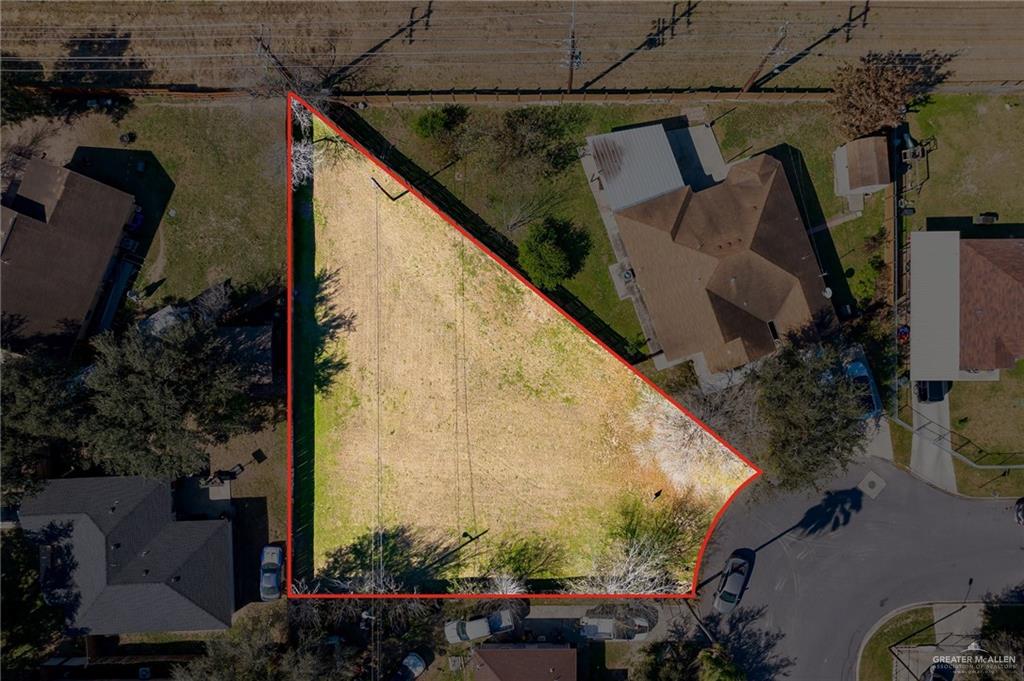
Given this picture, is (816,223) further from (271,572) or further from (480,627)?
(271,572)

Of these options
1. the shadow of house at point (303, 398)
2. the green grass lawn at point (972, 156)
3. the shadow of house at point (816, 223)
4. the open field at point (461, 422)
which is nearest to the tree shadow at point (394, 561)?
the open field at point (461, 422)

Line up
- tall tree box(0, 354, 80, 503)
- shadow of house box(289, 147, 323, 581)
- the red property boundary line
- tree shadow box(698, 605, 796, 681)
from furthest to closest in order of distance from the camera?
1. tree shadow box(698, 605, 796, 681)
2. shadow of house box(289, 147, 323, 581)
3. the red property boundary line
4. tall tree box(0, 354, 80, 503)

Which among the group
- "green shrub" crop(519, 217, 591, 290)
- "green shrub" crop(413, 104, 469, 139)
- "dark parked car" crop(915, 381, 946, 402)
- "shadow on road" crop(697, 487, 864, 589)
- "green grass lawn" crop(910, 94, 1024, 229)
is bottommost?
"shadow on road" crop(697, 487, 864, 589)

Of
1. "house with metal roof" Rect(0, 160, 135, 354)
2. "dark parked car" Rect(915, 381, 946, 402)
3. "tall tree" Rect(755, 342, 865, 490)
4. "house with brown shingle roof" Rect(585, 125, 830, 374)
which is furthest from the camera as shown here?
"dark parked car" Rect(915, 381, 946, 402)

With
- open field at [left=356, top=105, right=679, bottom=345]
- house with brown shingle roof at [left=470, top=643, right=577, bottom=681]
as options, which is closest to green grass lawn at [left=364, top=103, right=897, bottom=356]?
open field at [left=356, top=105, right=679, bottom=345]

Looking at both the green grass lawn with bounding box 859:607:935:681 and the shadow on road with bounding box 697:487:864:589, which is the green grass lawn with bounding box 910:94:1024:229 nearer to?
the shadow on road with bounding box 697:487:864:589

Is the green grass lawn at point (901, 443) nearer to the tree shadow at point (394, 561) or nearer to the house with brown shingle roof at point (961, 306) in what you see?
the house with brown shingle roof at point (961, 306)
